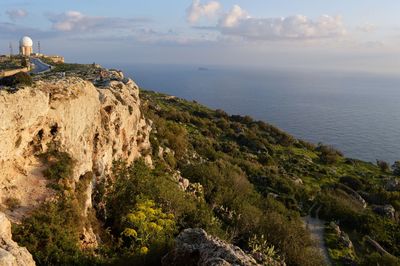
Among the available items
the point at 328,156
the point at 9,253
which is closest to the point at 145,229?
the point at 9,253

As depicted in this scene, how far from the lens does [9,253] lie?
8102 mm

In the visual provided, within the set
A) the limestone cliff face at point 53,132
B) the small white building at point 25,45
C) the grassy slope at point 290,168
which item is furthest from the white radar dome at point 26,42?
the limestone cliff face at point 53,132

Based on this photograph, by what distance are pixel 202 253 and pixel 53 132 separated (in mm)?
8496

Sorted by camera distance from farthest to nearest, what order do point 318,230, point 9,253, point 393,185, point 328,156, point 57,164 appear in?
point 328,156, point 393,185, point 318,230, point 57,164, point 9,253

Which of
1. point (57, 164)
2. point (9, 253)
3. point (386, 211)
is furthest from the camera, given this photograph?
point (386, 211)

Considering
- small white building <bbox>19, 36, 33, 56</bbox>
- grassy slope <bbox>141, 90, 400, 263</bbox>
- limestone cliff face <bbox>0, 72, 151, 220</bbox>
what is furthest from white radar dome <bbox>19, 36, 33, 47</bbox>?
limestone cliff face <bbox>0, 72, 151, 220</bbox>

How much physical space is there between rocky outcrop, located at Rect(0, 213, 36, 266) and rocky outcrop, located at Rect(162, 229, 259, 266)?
3.37 meters

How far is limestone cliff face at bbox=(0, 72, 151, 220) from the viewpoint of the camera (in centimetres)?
1235

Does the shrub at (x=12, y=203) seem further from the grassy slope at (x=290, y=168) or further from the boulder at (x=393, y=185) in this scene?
the boulder at (x=393, y=185)

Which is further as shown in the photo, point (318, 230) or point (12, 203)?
point (318, 230)

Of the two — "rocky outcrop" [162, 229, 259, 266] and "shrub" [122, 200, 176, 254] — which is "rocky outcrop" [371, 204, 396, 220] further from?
"rocky outcrop" [162, 229, 259, 266]

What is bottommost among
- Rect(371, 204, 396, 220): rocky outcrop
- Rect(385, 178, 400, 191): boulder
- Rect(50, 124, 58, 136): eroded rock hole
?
Rect(385, 178, 400, 191): boulder

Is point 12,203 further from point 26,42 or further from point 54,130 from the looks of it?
point 26,42

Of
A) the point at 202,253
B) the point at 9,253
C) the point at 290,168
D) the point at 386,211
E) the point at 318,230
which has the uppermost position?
the point at 9,253
